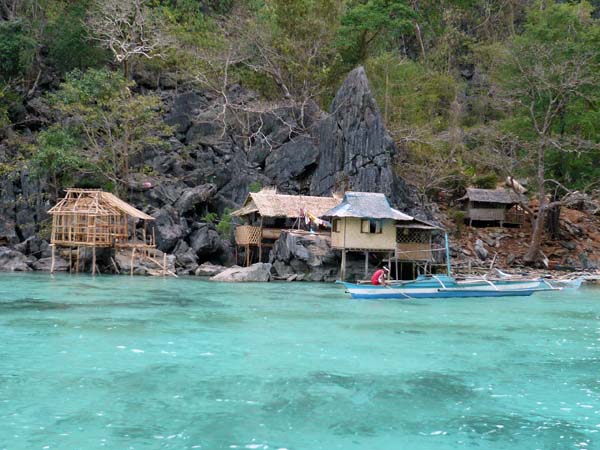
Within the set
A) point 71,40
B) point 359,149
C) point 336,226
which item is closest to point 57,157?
point 71,40

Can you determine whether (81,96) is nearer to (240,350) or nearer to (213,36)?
(213,36)

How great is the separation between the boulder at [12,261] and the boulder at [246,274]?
9.37 m

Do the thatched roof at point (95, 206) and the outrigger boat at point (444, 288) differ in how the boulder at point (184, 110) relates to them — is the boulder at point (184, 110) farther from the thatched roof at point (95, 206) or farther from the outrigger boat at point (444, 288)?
the outrigger boat at point (444, 288)

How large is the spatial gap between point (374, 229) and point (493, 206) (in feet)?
41.6

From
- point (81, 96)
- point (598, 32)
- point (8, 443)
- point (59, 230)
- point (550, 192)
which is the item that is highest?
point (598, 32)

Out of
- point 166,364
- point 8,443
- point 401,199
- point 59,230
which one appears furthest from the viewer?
point 401,199

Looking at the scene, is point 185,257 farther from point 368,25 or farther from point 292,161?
point 368,25

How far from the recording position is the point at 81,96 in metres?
35.5

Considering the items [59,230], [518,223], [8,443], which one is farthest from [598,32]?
[8,443]

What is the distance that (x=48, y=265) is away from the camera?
32.6m

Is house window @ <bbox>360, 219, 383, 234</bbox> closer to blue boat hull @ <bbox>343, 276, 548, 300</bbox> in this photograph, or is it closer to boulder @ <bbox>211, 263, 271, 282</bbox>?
boulder @ <bbox>211, 263, 271, 282</bbox>

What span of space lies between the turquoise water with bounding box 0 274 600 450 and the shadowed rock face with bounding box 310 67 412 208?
15.9 metres

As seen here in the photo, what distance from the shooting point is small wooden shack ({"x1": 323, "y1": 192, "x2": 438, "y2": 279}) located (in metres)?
29.8

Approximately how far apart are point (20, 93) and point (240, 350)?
3279 cm
